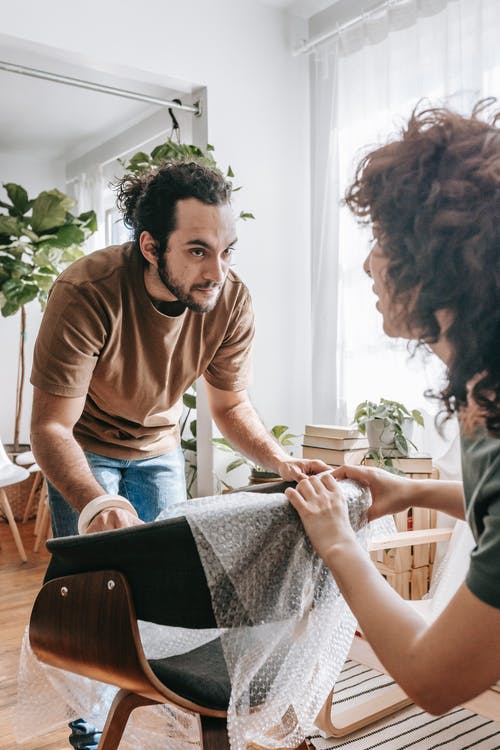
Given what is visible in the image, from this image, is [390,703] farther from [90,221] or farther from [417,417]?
[90,221]

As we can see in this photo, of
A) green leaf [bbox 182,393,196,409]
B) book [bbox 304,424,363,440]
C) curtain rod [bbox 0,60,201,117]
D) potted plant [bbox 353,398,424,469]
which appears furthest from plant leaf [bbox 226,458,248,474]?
curtain rod [bbox 0,60,201,117]

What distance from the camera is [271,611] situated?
100 centimetres

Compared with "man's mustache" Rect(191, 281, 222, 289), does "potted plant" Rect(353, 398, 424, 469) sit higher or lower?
lower

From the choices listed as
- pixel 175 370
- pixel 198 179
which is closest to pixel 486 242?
pixel 198 179

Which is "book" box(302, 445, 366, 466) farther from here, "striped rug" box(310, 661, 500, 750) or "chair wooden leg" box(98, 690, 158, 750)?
"chair wooden leg" box(98, 690, 158, 750)

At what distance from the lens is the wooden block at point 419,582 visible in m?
2.60

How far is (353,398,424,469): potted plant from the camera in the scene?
8.81 ft

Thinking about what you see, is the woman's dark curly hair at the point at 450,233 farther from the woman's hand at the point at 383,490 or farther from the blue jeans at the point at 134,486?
the blue jeans at the point at 134,486

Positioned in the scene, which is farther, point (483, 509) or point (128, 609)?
point (128, 609)

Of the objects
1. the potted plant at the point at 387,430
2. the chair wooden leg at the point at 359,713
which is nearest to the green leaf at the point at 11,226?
the potted plant at the point at 387,430

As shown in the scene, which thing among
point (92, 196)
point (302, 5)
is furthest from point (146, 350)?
point (92, 196)

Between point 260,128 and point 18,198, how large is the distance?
162cm

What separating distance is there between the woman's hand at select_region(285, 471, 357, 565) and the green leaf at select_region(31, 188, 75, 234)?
3620mm

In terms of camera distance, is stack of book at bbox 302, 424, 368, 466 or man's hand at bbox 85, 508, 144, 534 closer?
man's hand at bbox 85, 508, 144, 534
